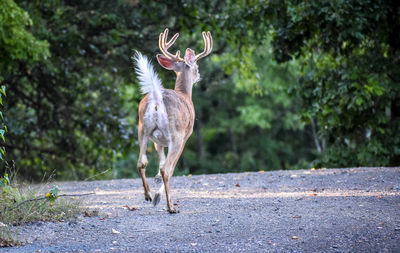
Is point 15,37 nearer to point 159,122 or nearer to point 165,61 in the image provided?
point 165,61

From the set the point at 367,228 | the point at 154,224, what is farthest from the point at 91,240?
the point at 367,228

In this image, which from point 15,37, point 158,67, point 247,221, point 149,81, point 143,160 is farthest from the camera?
point 158,67

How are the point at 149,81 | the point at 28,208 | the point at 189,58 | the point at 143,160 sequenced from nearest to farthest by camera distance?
the point at 28,208
the point at 149,81
the point at 143,160
the point at 189,58

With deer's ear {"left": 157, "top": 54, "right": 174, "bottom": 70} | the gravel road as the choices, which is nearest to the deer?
the gravel road

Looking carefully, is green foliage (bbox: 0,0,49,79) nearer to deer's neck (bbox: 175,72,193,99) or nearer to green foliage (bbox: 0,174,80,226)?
deer's neck (bbox: 175,72,193,99)

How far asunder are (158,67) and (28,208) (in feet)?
29.7

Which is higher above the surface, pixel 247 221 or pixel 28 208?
pixel 28 208

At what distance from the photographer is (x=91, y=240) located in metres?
6.33

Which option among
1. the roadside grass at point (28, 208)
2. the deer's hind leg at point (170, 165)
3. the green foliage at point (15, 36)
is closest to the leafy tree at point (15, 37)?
the green foliage at point (15, 36)

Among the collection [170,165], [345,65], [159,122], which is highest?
[345,65]

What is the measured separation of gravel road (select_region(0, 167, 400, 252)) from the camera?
591 centimetres

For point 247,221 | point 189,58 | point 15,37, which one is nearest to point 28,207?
point 247,221

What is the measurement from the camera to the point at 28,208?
742 centimetres

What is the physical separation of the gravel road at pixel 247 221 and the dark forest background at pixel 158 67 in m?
4.40
